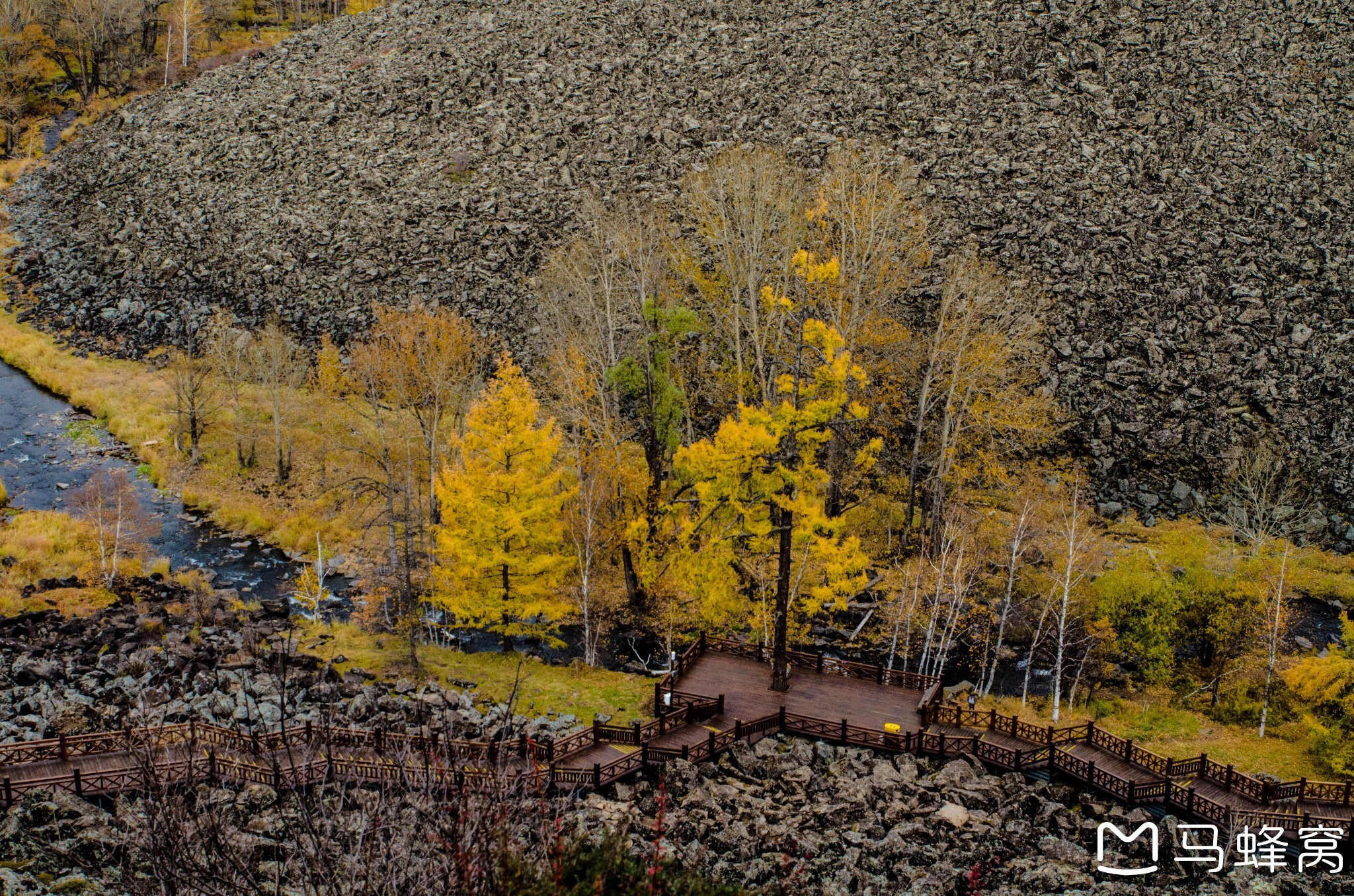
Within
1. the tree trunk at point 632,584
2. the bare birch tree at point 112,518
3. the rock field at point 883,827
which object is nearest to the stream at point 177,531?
the bare birch tree at point 112,518

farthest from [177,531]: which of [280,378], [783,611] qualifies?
[783,611]

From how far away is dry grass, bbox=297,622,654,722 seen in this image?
28.5 m

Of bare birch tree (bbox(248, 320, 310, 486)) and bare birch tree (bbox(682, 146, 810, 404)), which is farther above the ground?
bare birch tree (bbox(682, 146, 810, 404))

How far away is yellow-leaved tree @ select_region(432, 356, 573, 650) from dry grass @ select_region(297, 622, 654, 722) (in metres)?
1.52

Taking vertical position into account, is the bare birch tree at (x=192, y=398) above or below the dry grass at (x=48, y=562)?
above

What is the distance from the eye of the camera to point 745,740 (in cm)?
2412

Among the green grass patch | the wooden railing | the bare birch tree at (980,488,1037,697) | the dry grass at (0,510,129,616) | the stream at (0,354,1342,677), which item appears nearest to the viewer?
the wooden railing

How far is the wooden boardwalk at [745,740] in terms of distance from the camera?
2117cm

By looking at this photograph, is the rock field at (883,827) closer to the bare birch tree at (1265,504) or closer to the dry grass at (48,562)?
the bare birch tree at (1265,504)

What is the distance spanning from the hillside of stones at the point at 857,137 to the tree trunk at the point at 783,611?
929 inches

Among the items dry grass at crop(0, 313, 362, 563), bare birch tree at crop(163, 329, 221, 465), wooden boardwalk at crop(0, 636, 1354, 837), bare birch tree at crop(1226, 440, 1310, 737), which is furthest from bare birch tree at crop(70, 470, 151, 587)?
bare birch tree at crop(1226, 440, 1310, 737)

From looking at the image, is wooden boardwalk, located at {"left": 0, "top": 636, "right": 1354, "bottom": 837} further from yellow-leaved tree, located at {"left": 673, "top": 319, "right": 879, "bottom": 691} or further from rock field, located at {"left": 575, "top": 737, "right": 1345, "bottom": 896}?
yellow-leaved tree, located at {"left": 673, "top": 319, "right": 879, "bottom": 691}

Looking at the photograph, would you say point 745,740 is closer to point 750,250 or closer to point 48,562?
point 750,250

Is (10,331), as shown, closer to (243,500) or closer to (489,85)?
(243,500)
